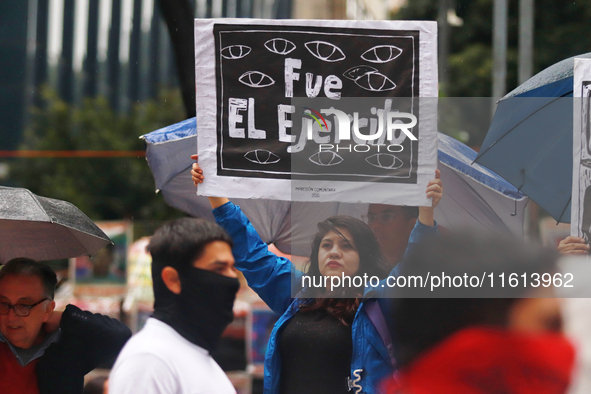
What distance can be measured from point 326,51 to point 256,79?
0.99 feet

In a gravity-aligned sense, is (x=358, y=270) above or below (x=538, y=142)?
below

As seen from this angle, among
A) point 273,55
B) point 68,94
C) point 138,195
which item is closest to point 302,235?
point 273,55

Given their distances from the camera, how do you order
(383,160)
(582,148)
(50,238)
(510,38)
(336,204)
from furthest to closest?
(510,38), (50,238), (336,204), (383,160), (582,148)

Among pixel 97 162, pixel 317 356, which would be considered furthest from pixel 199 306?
pixel 97 162

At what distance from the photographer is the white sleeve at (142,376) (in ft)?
6.31

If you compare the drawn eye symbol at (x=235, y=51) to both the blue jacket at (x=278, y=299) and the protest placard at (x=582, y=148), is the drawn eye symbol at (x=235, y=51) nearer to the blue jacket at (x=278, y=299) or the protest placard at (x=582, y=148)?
the blue jacket at (x=278, y=299)

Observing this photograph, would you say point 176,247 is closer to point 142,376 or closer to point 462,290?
point 142,376

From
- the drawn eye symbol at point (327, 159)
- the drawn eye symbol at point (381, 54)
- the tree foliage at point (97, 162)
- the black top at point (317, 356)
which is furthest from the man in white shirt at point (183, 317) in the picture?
the tree foliage at point (97, 162)

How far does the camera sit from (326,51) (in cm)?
260

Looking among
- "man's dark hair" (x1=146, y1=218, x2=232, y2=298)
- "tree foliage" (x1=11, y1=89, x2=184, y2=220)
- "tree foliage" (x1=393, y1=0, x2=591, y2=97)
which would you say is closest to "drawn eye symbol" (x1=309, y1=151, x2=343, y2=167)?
"man's dark hair" (x1=146, y1=218, x2=232, y2=298)

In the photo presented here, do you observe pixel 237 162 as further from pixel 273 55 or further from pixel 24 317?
pixel 24 317

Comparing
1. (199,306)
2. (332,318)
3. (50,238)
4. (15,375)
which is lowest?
(15,375)

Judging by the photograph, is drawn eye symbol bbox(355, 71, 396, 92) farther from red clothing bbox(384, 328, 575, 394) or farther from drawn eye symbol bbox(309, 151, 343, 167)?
red clothing bbox(384, 328, 575, 394)

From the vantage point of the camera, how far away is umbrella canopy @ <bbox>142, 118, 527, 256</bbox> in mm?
2654
